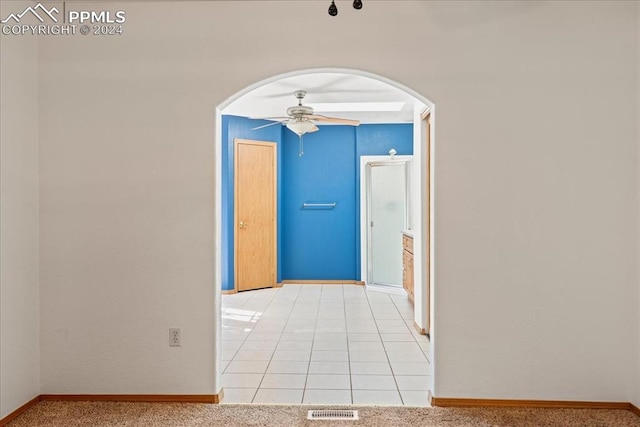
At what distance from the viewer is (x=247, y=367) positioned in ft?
11.5

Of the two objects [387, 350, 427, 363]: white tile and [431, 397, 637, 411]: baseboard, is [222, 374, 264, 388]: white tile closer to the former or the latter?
[387, 350, 427, 363]: white tile

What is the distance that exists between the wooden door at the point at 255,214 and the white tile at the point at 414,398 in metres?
4.07

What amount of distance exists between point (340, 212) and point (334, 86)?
105 inches

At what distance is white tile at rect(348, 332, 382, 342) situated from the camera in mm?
4207

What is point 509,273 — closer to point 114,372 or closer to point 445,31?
point 445,31

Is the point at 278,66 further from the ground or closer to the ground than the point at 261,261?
further from the ground

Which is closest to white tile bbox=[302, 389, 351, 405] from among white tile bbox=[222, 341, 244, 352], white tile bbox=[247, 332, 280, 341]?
white tile bbox=[222, 341, 244, 352]

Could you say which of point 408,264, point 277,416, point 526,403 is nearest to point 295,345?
point 277,416

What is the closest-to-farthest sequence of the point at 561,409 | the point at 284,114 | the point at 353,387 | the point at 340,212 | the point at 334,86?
the point at 561,409 < the point at 353,387 < the point at 334,86 < the point at 284,114 < the point at 340,212

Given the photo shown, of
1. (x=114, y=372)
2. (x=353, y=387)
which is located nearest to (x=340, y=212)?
(x=353, y=387)

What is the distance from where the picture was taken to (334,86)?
5086mm

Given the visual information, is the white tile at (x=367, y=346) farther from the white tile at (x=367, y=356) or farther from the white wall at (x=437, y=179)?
the white wall at (x=437, y=179)

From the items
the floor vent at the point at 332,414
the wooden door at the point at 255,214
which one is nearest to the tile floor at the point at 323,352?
Answer: the floor vent at the point at 332,414

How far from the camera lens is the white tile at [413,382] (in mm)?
3078
